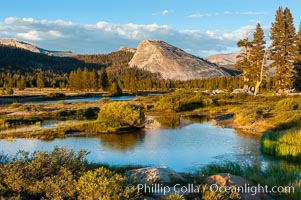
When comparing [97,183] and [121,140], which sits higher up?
[97,183]

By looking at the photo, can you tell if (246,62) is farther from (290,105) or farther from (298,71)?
(290,105)

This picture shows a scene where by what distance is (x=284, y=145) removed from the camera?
863 inches

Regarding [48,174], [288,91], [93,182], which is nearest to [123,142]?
[48,174]

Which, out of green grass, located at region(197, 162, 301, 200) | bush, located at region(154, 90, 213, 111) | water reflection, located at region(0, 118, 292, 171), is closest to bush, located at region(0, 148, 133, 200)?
green grass, located at region(197, 162, 301, 200)

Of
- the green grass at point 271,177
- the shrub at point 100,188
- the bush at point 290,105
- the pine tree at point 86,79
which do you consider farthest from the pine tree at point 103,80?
the shrub at point 100,188

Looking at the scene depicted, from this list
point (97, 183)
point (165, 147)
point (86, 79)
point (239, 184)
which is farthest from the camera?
point (86, 79)

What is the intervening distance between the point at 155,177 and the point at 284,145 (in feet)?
44.5

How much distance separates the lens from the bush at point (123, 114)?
35.4m

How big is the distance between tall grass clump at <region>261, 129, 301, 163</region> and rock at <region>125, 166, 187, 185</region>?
1122 centimetres

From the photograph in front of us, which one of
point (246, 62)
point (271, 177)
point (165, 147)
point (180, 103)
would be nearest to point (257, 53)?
point (246, 62)

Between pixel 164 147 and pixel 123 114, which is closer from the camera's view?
pixel 164 147

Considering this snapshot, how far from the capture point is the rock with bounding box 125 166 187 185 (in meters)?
10.3

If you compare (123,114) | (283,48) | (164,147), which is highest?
(283,48)

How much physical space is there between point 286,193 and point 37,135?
23268 mm
